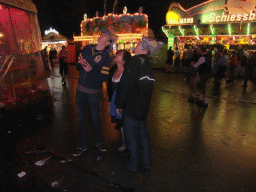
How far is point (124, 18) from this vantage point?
21766 mm

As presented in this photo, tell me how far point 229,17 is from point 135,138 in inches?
696

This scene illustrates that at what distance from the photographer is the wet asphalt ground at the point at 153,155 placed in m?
2.99

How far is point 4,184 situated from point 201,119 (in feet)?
15.2

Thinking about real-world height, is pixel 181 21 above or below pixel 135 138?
above

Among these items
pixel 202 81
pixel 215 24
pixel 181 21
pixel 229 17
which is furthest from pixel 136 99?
pixel 181 21

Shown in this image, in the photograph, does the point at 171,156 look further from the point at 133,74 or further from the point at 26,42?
the point at 26,42

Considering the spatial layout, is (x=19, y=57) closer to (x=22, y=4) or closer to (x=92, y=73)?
(x=22, y=4)

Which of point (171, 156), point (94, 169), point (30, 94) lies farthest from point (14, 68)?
point (171, 156)

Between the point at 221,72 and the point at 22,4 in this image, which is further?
the point at 221,72

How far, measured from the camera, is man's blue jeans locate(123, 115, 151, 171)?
3.10m

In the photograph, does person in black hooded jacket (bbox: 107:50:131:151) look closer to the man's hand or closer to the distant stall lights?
the man's hand

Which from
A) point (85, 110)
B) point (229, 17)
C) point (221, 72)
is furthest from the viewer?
point (229, 17)

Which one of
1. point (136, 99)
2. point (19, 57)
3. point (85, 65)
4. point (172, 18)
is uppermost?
point (172, 18)

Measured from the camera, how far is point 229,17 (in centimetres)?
1717
